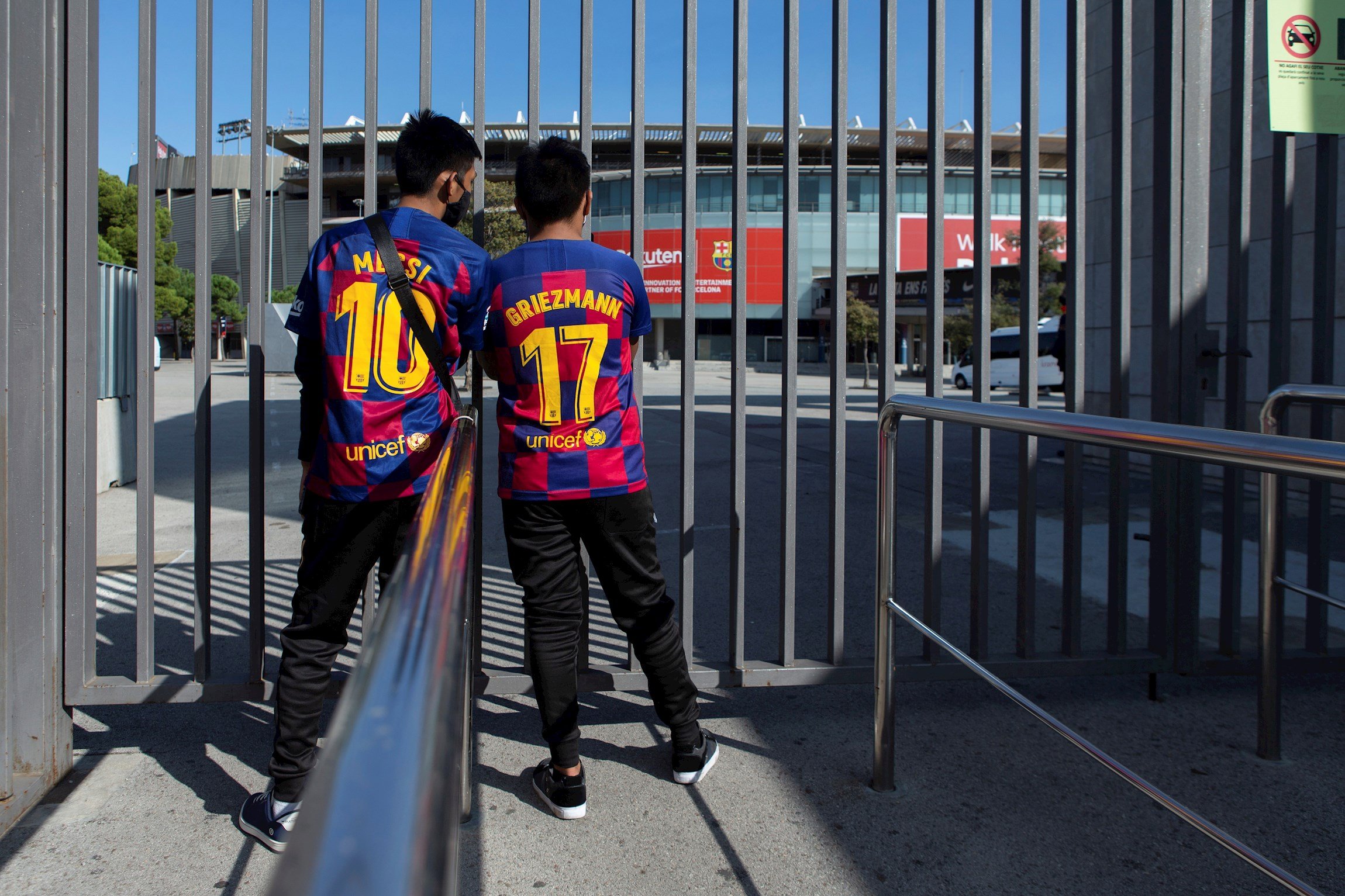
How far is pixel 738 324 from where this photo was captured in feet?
11.3

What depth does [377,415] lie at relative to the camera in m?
2.50

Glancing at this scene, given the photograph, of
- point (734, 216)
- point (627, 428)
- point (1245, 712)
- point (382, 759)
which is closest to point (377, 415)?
point (627, 428)

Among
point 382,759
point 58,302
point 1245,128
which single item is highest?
point 1245,128

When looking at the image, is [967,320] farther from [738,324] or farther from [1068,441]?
[1068,441]

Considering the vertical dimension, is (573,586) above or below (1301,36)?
below

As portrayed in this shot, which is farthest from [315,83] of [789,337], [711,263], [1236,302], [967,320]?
[711,263]

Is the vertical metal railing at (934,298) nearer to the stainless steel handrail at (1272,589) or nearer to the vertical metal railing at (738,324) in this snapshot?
the vertical metal railing at (738,324)

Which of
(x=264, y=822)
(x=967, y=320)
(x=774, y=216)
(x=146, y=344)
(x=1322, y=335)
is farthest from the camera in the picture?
(x=774, y=216)

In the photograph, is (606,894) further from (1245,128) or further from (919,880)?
(1245,128)

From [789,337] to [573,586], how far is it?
127 centimetres

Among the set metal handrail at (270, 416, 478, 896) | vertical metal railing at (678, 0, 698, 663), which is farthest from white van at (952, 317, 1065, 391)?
metal handrail at (270, 416, 478, 896)

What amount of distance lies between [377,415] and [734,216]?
4.82 feet

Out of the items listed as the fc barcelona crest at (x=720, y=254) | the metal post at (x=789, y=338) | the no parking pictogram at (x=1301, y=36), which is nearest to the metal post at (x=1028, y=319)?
the metal post at (x=789, y=338)

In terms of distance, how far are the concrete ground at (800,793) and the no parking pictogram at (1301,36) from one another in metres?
2.46
